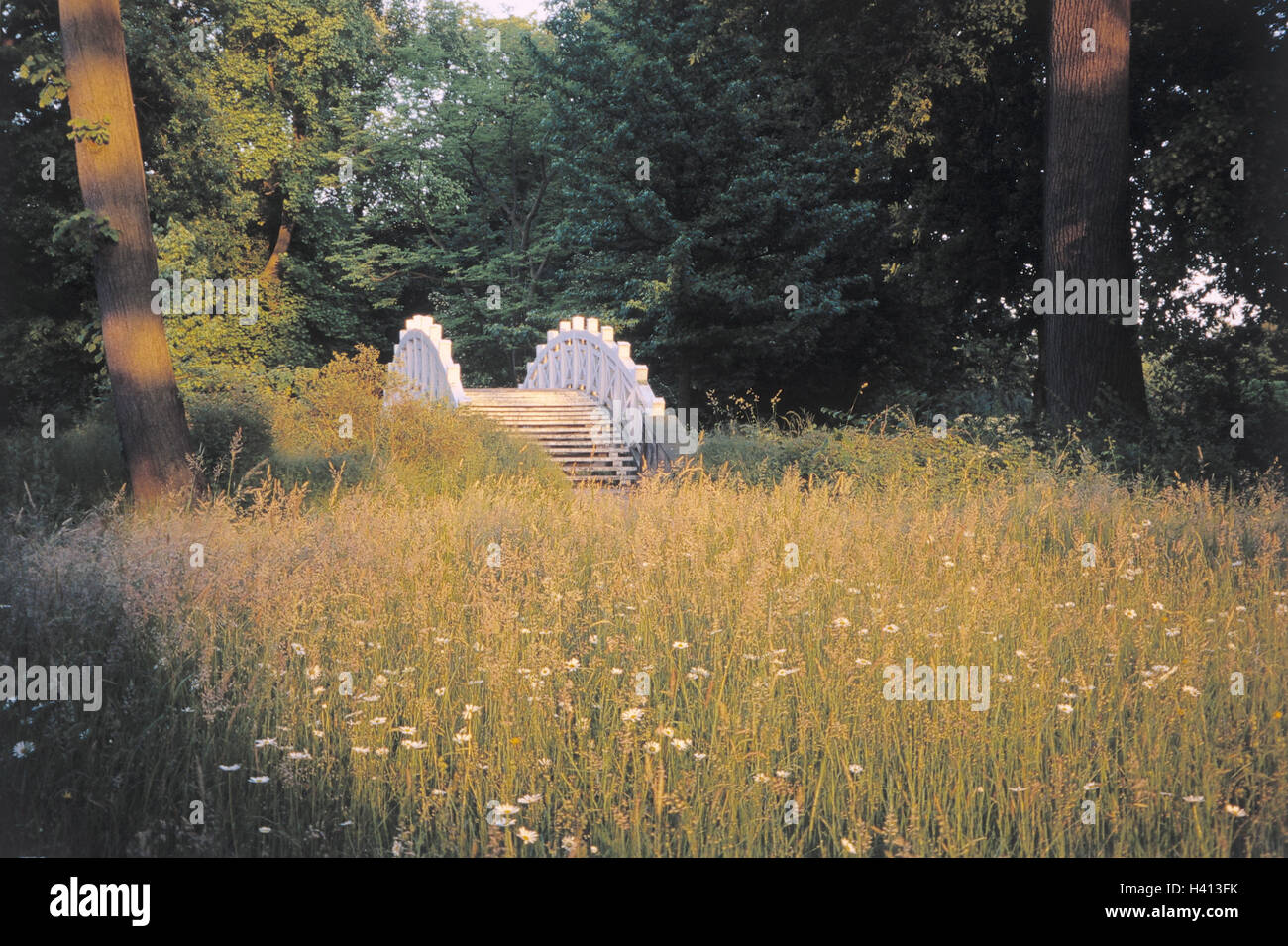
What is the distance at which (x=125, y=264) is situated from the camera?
394 inches

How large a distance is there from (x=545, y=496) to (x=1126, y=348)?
8.17 m

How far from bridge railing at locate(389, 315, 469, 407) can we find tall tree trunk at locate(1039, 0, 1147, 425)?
424 inches

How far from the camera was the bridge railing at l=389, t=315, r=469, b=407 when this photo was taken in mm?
20228

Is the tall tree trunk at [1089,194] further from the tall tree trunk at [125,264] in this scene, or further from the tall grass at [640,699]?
the tall tree trunk at [125,264]

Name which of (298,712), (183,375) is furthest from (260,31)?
(298,712)

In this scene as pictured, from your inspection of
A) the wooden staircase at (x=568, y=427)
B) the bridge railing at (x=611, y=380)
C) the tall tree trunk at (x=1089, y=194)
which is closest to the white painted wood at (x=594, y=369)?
the bridge railing at (x=611, y=380)

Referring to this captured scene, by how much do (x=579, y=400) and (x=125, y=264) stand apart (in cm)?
1164

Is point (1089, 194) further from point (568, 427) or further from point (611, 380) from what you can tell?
point (568, 427)

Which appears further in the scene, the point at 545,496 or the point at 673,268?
the point at 673,268

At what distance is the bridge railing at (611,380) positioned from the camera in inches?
665

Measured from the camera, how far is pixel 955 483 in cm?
1049

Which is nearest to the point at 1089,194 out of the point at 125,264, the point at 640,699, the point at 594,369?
the point at 594,369

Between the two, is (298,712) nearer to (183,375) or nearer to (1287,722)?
(1287,722)

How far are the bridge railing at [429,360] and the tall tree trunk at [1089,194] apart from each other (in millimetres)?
10770
